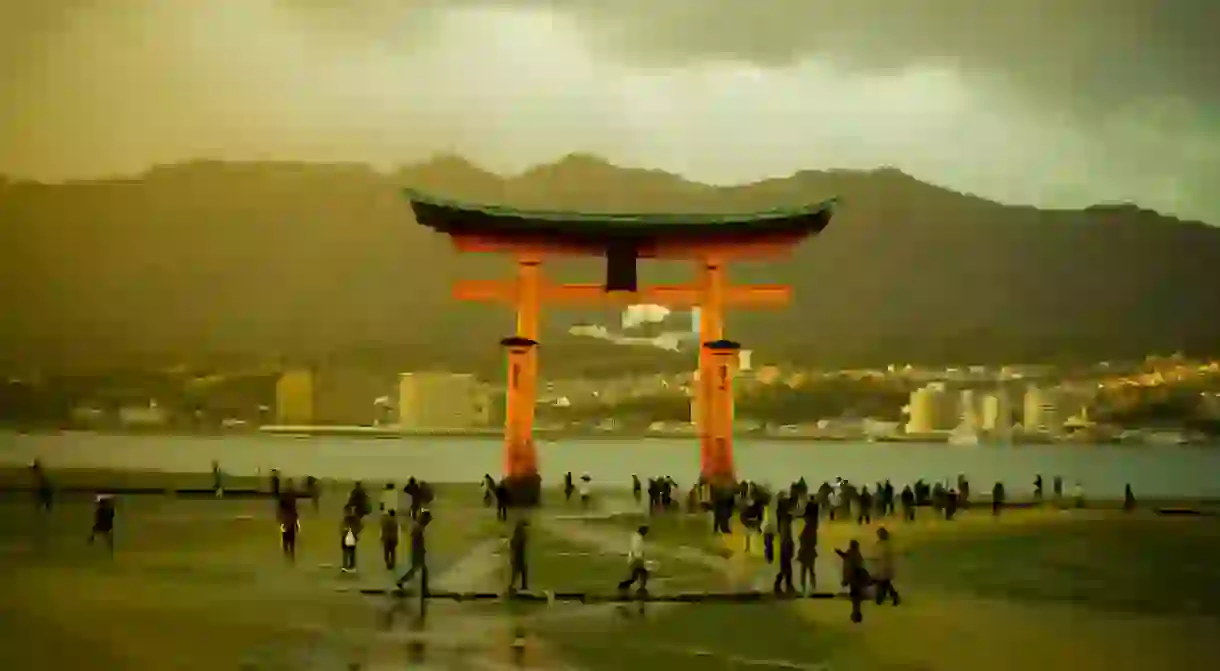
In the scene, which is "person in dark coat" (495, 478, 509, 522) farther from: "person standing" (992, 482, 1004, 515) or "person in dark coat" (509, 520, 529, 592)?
"person standing" (992, 482, 1004, 515)

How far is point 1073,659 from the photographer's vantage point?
24.1 feet

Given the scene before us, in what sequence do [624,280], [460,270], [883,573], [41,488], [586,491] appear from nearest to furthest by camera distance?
1. [883,573]
2. [624,280]
3. [41,488]
4. [460,270]
5. [586,491]

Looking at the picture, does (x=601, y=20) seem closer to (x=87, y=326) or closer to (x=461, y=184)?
(x=461, y=184)

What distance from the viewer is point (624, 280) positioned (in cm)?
1162

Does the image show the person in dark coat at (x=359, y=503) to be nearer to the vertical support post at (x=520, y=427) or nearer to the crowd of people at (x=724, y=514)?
the crowd of people at (x=724, y=514)

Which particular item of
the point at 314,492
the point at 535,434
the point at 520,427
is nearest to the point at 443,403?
the point at 520,427

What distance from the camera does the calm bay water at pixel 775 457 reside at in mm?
11859

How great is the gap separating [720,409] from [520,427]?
2148 mm

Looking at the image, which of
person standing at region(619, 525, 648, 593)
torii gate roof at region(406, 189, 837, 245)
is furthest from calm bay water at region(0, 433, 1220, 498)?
person standing at region(619, 525, 648, 593)

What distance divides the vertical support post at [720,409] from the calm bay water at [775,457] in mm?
266

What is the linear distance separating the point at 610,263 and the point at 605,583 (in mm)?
3920

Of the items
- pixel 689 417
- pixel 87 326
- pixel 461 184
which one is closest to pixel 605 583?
pixel 689 417

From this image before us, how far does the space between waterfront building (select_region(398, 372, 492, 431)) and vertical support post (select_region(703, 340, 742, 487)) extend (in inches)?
94.4

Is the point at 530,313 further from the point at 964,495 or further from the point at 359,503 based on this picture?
the point at 964,495
